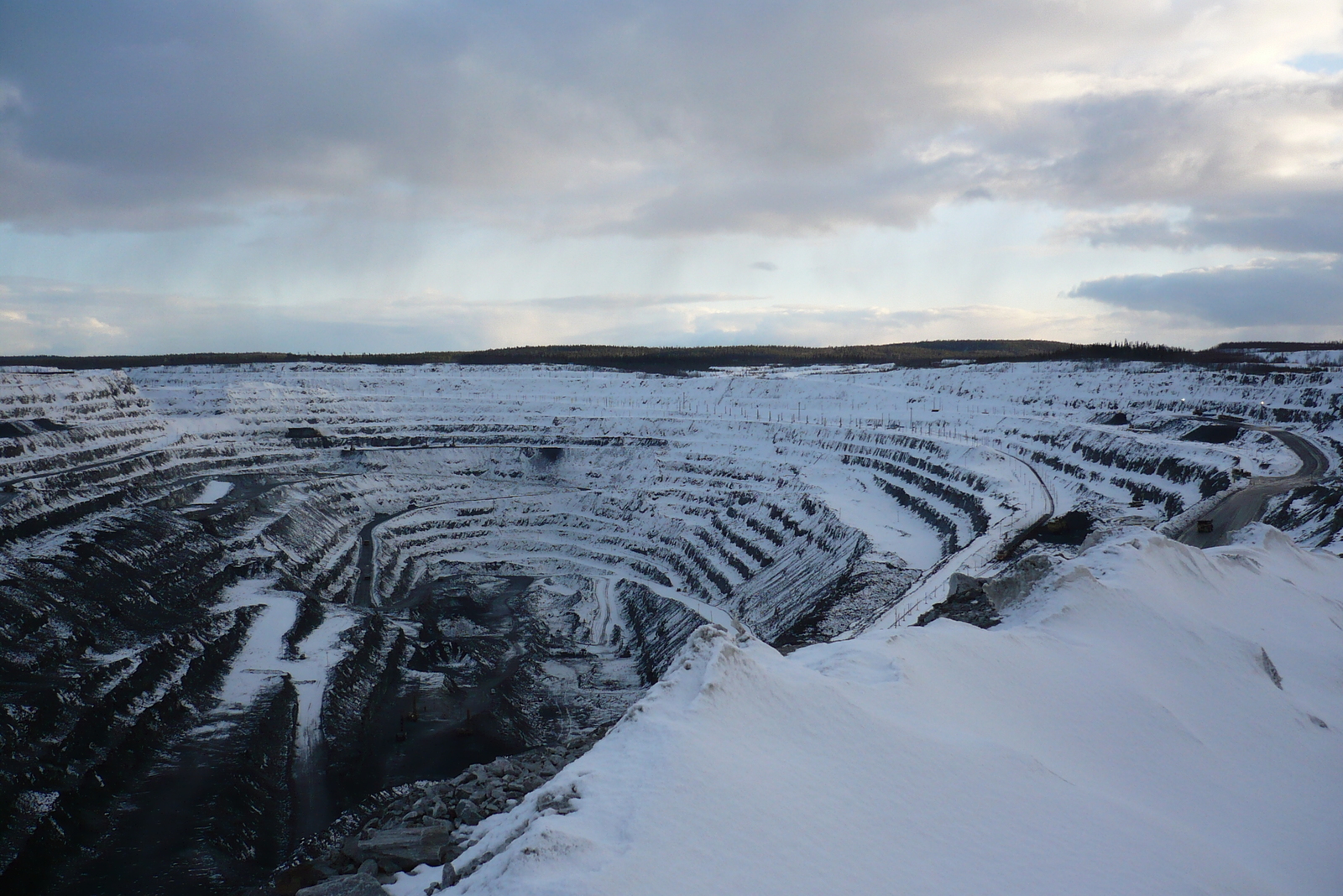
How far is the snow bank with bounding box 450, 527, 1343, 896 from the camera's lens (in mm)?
10211

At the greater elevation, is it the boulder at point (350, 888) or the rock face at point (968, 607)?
the rock face at point (968, 607)

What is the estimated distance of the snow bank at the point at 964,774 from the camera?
402 inches

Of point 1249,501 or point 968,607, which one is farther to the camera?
point 1249,501

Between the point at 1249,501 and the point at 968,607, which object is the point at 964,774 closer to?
the point at 968,607

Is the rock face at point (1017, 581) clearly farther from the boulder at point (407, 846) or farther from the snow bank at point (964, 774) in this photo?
the boulder at point (407, 846)

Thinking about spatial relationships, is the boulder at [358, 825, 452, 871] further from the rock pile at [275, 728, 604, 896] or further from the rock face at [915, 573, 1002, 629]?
the rock face at [915, 573, 1002, 629]

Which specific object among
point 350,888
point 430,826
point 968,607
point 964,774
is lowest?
point 430,826

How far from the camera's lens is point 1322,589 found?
85.5 feet

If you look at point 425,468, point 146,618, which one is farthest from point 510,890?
point 425,468

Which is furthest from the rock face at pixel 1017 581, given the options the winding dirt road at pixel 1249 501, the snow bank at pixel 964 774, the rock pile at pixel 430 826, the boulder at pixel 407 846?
the boulder at pixel 407 846

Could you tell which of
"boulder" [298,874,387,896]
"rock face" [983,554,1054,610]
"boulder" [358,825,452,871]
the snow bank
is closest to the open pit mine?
"boulder" [358,825,452,871]

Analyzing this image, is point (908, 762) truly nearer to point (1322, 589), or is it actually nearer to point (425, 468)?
point (1322, 589)

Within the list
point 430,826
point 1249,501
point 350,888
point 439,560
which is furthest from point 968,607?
point 439,560

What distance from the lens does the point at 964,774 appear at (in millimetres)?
12586
